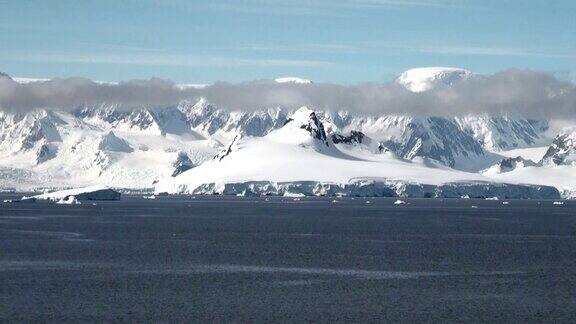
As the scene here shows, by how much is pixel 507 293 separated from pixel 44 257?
113 ft

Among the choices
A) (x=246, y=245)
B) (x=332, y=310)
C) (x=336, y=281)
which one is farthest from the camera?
(x=246, y=245)

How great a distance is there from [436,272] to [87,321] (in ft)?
93.3

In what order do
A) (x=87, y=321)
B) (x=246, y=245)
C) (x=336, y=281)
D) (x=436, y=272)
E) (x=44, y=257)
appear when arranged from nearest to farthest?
(x=87, y=321)
(x=336, y=281)
(x=436, y=272)
(x=44, y=257)
(x=246, y=245)

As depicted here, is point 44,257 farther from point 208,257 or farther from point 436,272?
point 436,272

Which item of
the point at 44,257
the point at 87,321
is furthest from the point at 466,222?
the point at 87,321

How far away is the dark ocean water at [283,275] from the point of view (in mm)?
50375

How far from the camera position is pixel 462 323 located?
1866 inches

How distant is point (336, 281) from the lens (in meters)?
62.2

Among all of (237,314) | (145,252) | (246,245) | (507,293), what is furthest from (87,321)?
(246,245)

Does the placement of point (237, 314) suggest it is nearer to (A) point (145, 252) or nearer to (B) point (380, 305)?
(B) point (380, 305)

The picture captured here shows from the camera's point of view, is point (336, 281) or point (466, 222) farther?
point (466, 222)

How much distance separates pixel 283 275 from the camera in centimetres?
6550

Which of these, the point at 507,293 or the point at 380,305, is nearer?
the point at 380,305

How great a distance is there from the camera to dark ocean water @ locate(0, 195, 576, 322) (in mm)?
50375
